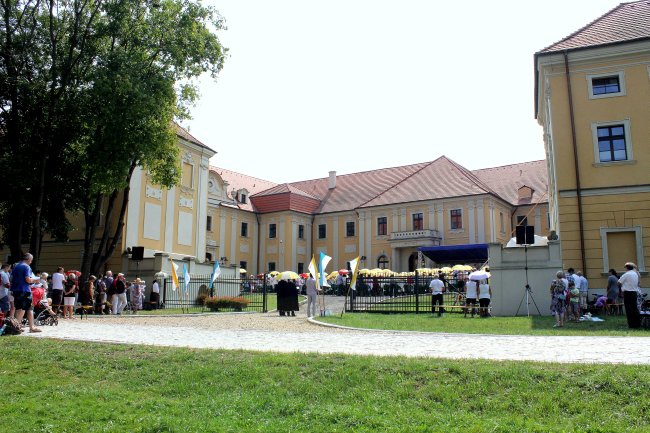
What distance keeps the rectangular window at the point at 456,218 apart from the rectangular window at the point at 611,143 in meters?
28.5

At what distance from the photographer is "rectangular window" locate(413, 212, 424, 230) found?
55.1 meters

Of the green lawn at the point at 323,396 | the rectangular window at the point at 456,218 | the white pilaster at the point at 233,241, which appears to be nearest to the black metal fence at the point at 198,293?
the green lawn at the point at 323,396

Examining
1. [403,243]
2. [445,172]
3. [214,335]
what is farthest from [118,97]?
[445,172]

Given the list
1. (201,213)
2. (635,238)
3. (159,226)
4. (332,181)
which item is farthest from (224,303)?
(332,181)

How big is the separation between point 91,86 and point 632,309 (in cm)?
2235

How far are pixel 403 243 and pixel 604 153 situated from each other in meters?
31.2

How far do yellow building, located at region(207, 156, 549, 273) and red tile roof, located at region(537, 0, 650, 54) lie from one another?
24.9 meters

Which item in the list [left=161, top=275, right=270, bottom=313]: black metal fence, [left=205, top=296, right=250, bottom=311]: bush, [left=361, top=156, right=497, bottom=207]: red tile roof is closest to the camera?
[left=205, top=296, right=250, bottom=311]: bush

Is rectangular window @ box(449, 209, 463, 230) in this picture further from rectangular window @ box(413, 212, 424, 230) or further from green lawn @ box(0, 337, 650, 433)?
green lawn @ box(0, 337, 650, 433)

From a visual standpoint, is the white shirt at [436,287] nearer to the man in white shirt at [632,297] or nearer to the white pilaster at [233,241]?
the man in white shirt at [632,297]

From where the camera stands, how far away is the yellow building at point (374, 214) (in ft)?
174

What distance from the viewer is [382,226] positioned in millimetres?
57906

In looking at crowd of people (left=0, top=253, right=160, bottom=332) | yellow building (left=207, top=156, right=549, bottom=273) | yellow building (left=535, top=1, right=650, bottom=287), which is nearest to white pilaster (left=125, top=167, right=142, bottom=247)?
crowd of people (left=0, top=253, right=160, bottom=332)

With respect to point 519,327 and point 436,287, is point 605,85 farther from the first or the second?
point 519,327
